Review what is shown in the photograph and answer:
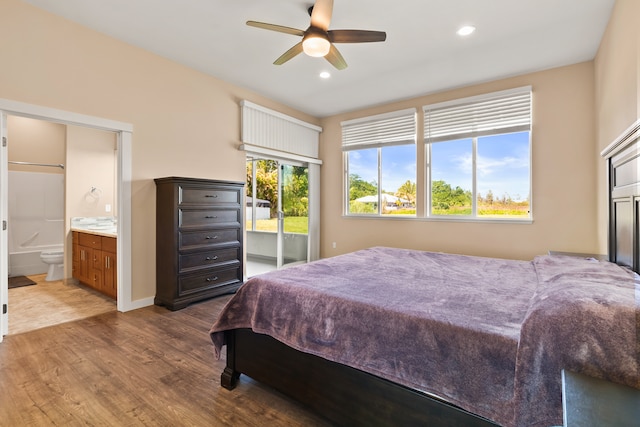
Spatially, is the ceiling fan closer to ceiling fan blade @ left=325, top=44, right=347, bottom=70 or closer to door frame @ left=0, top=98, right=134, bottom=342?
ceiling fan blade @ left=325, top=44, right=347, bottom=70

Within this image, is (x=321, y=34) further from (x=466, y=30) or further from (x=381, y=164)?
(x=381, y=164)

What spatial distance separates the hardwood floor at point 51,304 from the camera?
120 inches

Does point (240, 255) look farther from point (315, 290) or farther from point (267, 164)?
point (315, 290)

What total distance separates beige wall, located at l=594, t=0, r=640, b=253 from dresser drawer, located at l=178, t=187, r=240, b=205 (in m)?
3.92

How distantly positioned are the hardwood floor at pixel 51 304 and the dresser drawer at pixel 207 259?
99 cm

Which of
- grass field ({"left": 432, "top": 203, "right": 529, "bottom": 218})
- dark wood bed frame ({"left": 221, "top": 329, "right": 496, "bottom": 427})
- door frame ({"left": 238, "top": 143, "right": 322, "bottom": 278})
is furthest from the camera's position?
door frame ({"left": 238, "top": 143, "right": 322, "bottom": 278})

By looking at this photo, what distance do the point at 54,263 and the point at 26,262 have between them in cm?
77

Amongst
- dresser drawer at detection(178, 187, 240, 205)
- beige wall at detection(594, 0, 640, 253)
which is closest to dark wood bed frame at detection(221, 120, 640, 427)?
beige wall at detection(594, 0, 640, 253)

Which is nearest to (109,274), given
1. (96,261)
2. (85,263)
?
(96,261)

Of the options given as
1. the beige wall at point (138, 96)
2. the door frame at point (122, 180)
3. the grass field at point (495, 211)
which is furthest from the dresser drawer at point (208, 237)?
the grass field at point (495, 211)

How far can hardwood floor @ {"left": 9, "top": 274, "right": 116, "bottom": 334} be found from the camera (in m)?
3.05

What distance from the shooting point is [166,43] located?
3.34 m

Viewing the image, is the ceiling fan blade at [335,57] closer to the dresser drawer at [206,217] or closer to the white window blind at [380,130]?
the dresser drawer at [206,217]

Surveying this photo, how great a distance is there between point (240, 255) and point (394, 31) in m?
3.21
